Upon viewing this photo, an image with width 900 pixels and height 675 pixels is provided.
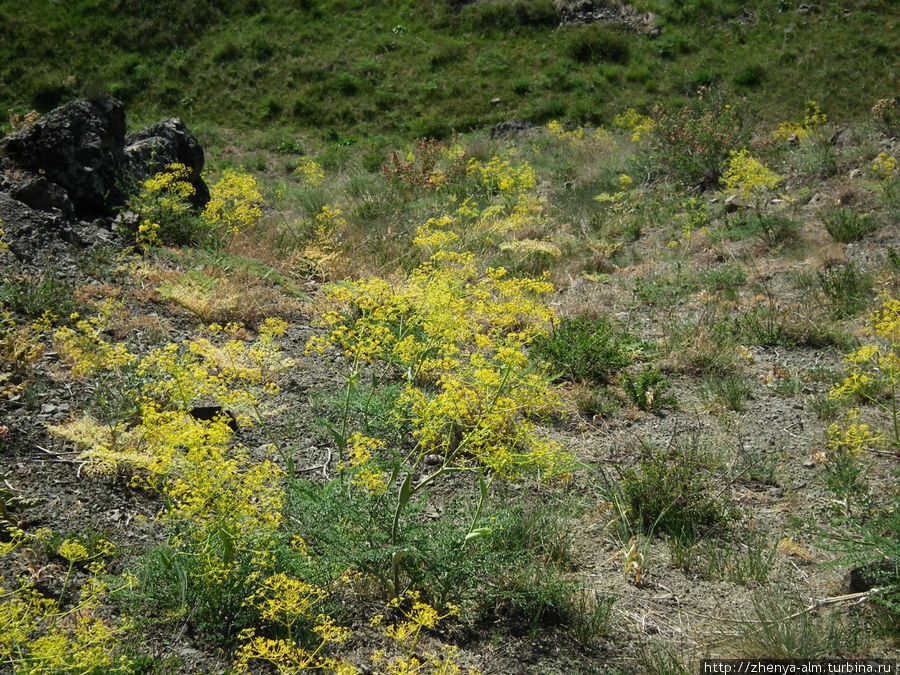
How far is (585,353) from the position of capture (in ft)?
16.3

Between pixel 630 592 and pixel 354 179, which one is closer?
pixel 630 592

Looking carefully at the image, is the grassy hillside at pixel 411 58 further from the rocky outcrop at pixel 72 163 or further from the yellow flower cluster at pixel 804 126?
the rocky outcrop at pixel 72 163

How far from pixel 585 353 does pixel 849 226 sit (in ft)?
15.2

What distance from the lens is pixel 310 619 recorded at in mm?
2449

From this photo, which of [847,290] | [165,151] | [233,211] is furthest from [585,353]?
[165,151]

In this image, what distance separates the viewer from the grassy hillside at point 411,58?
15570 millimetres

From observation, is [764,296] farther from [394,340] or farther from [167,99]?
[167,99]

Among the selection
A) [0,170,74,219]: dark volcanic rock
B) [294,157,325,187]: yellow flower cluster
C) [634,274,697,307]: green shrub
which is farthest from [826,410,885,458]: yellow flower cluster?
[294,157,325,187]: yellow flower cluster

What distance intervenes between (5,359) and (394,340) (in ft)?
8.77

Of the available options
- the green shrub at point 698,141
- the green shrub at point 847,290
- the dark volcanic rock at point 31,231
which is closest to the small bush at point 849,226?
the green shrub at point 847,290

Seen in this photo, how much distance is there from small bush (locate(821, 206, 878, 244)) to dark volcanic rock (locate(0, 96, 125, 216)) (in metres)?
8.34

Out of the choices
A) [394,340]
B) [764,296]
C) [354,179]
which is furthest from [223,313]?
[354,179]

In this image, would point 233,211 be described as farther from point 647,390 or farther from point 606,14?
point 606,14

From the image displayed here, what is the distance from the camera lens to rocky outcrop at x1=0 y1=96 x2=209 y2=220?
19.2ft
